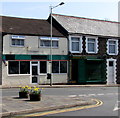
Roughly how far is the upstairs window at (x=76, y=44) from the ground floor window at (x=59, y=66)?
202 cm

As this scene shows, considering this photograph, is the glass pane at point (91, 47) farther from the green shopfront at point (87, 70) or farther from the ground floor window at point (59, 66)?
the ground floor window at point (59, 66)

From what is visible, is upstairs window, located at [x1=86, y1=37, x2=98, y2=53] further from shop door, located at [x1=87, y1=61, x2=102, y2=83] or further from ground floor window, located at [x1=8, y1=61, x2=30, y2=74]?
ground floor window, located at [x1=8, y1=61, x2=30, y2=74]

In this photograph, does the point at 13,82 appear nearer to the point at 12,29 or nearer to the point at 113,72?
the point at 12,29

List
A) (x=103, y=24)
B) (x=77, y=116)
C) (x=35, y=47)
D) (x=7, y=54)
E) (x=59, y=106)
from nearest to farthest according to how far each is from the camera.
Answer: (x=77, y=116) → (x=59, y=106) → (x=7, y=54) → (x=35, y=47) → (x=103, y=24)

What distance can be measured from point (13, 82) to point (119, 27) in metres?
19.0

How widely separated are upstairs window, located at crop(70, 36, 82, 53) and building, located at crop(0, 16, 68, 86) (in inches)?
34.6

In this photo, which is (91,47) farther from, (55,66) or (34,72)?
(34,72)

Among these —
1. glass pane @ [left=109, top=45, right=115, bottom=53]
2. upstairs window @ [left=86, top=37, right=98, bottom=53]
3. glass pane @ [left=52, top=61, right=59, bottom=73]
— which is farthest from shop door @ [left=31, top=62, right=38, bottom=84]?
glass pane @ [left=109, top=45, right=115, bottom=53]

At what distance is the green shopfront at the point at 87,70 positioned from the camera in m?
29.7

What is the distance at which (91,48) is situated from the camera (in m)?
31.1

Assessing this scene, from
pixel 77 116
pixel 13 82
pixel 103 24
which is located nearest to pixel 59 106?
pixel 77 116

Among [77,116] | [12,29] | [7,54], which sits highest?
[12,29]

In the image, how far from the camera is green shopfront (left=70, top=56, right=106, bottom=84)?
2970 centimetres

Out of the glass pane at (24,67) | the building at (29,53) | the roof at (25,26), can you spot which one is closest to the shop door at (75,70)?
the building at (29,53)
